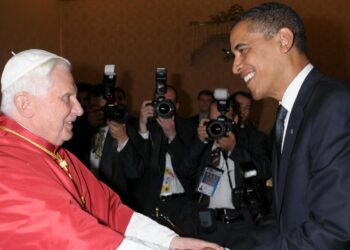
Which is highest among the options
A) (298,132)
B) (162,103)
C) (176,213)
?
(298,132)

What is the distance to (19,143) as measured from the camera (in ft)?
5.83

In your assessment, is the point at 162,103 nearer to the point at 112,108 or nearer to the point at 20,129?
the point at 112,108

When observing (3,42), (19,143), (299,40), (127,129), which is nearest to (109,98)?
(127,129)

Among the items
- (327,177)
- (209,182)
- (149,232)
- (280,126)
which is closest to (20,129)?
(149,232)

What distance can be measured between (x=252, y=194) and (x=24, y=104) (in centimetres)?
183

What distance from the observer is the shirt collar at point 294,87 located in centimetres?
181

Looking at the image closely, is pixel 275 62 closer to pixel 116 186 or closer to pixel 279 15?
pixel 279 15

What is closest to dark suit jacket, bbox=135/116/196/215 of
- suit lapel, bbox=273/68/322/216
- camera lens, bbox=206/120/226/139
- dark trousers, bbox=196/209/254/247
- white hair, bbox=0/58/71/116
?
camera lens, bbox=206/120/226/139

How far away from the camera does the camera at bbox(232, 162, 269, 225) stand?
3035 millimetres

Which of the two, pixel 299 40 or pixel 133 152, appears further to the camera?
pixel 133 152

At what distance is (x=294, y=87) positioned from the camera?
5.96 feet

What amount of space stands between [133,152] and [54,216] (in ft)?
6.65

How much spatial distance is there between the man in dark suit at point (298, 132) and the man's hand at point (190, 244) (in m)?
0.17

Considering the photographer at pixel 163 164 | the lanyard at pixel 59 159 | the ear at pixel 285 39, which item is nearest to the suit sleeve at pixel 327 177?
the ear at pixel 285 39
